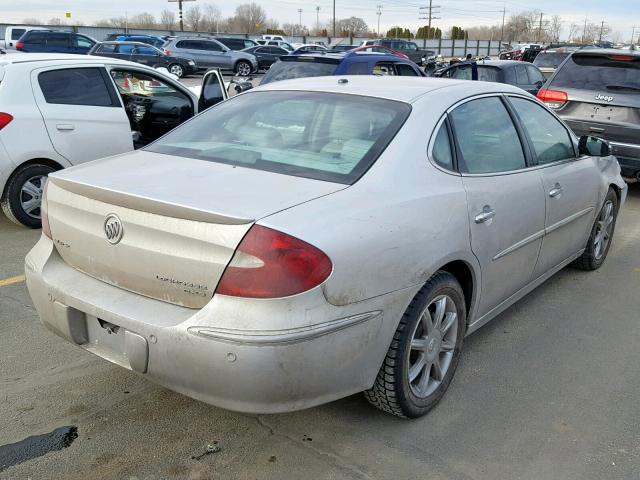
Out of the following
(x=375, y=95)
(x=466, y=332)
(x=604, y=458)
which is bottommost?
(x=604, y=458)

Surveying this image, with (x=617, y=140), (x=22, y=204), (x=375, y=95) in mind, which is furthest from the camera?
(x=617, y=140)

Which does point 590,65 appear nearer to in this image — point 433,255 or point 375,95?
point 375,95

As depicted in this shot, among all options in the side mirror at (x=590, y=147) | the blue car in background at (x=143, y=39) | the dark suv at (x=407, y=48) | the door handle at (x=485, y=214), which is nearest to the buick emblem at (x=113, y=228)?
the door handle at (x=485, y=214)

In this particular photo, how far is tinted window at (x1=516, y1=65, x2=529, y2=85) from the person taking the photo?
11664 millimetres

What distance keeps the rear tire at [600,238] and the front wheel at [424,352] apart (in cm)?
229

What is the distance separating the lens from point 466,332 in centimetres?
342

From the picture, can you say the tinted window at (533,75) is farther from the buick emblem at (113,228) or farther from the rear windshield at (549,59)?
the buick emblem at (113,228)

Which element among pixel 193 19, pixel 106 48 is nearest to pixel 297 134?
pixel 106 48

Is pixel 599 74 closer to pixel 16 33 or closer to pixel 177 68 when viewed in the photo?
pixel 177 68

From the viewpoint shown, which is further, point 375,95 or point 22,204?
point 22,204

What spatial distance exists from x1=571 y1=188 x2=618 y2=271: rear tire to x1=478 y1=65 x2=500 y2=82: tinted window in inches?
251

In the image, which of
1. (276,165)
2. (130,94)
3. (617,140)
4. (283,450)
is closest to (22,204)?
(130,94)

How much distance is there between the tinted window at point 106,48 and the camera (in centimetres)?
2258

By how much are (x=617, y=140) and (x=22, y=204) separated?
20.6ft
